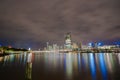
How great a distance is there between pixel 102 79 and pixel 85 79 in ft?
12.0

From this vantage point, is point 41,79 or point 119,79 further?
point 41,79

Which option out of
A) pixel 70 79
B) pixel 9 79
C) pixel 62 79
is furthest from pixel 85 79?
pixel 9 79

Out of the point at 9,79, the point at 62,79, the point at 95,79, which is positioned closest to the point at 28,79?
the point at 9,79

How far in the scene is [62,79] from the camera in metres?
28.4

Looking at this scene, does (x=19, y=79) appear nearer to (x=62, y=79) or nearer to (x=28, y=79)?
(x=28, y=79)

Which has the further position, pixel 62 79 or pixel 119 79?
pixel 62 79

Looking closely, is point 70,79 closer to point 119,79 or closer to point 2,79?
point 119,79

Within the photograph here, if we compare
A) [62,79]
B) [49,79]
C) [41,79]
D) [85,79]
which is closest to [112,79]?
[85,79]

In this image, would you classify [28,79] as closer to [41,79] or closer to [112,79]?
[41,79]

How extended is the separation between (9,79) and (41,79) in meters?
6.98

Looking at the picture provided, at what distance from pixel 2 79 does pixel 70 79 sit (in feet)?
48.3

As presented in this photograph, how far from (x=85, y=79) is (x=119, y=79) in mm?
6982

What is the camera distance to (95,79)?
1092 inches

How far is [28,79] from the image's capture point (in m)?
26.9
